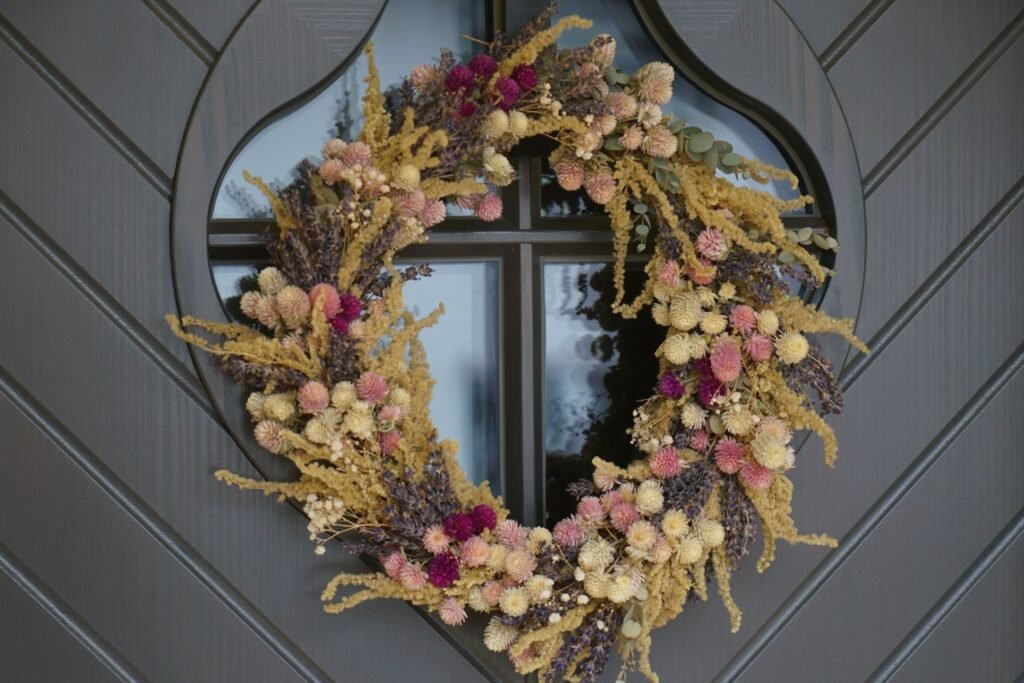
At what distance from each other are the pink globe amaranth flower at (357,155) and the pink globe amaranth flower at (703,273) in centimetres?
55

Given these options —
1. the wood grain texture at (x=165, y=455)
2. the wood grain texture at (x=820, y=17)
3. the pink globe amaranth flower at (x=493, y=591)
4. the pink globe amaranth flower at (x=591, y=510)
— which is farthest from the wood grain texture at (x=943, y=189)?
the wood grain texture at (x=165, y=455)

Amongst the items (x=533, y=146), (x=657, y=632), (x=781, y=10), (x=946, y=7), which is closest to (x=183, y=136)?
(x=533, y=146)

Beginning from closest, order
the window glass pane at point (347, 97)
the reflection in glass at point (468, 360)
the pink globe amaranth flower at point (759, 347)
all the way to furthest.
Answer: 1. the pink globe amaranth flower at point (759, 347)
2. the window glass pane at point (347, 97)
3. the reflection in glass at point (468, 360)

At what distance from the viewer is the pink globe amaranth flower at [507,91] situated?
1.71 meters

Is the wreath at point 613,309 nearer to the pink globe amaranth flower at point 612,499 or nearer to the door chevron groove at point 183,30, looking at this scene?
the pink globe amaranth flower at point 612,499

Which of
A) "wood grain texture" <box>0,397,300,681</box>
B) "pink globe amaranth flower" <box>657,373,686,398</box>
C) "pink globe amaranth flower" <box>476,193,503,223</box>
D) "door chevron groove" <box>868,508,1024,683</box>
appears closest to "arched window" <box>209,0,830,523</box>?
"pink globe amaranth flower" <box>476,193,503,223</box>

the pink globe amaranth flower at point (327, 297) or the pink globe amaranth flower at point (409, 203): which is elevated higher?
the pink globe amaranth flower at point (409, 203)

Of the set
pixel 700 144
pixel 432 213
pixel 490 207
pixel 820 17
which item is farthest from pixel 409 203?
pixel 820 17

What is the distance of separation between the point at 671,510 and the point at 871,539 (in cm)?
51

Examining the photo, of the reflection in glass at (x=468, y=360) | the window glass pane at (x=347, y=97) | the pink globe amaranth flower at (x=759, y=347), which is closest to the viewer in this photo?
the pink globe amaranth flower at (x=759, y=347)

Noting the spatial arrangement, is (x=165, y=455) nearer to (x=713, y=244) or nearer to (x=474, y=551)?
(x=474, y=551)

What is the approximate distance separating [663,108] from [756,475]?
0.67 metres

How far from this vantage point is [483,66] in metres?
1.73

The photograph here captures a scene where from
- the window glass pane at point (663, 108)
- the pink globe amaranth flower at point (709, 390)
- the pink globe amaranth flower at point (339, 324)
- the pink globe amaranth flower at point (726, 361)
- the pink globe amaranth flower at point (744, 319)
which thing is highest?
the window glass pane at point (663, 108)
